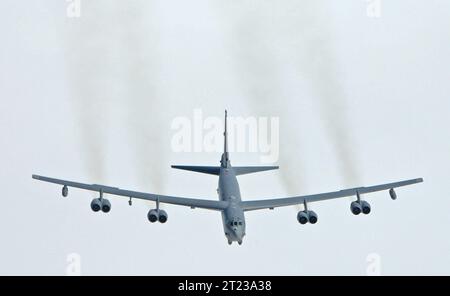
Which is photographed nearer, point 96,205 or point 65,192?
point 96,205

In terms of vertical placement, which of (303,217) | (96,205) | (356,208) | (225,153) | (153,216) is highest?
(225,153)

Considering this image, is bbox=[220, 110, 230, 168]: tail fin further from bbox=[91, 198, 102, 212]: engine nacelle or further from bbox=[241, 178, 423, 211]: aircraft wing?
bbox=[91, 198, 102, 212]: engine nacelle

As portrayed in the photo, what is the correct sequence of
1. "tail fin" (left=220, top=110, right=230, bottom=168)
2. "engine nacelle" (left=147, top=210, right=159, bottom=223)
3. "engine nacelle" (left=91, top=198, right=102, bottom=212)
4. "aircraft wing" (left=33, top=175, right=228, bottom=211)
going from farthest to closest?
"tail fin" (left=220, top=110, right=230, bottom=168) < "aircraft wing" (left=33, top=175, right=228, bottom=211) < "engine nacelle" (left=147, top=210, right=159, bottom=223) < "engine nacelle" (left=91, top=198, right=102, bottom=212)

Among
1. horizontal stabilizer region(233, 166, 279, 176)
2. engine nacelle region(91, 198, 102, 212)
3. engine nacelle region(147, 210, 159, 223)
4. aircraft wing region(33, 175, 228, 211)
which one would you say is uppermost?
horizontal stabilizer region(233, 166, 279, 176)

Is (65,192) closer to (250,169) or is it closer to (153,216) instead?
(153,216)

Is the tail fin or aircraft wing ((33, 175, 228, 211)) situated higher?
the tail fin

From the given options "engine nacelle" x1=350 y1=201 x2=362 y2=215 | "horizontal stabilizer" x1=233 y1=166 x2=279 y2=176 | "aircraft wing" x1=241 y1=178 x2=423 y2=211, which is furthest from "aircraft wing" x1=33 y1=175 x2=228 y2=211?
"engine nacelle" x1=350 y1=201 x2=362 y2=215

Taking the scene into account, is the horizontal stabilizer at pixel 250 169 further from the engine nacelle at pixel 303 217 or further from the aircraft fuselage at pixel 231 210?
the engine nacelle at pixel 303 217

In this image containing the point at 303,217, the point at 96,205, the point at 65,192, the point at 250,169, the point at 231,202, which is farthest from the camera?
the point at 250,169

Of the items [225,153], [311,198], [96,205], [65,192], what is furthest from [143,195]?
[225,153]

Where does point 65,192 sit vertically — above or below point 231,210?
above

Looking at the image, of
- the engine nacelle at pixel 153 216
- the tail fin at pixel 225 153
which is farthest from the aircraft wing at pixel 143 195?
the tail fin at pixel 225 153
